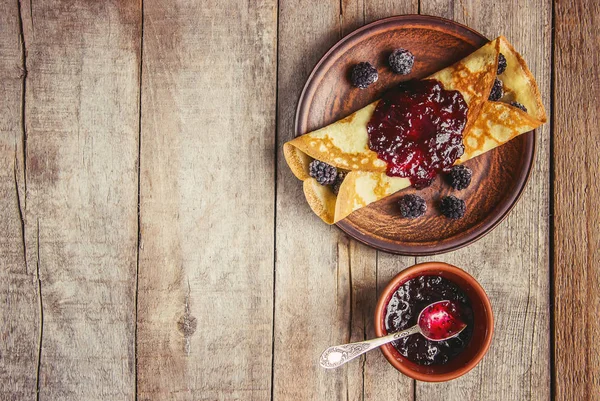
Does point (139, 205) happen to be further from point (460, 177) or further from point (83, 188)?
point (460, 177)

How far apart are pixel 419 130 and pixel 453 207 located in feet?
0.70

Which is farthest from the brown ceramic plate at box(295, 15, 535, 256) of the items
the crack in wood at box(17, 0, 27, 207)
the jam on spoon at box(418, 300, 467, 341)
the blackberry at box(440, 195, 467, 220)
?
the crack in wood at box(17, 0, 27, 207)

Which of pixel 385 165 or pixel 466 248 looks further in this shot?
pixel 466 248

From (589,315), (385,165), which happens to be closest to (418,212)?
(385,165)

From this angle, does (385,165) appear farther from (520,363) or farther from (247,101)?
(520,363)

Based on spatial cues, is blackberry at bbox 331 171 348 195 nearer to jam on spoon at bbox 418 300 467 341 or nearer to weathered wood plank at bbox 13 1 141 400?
jam on spoon at bbox 418 300 467 341

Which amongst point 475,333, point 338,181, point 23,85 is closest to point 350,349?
point 475,333

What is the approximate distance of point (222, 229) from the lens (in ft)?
4.38

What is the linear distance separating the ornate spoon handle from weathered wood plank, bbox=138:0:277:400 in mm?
170

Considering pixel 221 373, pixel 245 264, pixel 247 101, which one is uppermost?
pixel 247 101

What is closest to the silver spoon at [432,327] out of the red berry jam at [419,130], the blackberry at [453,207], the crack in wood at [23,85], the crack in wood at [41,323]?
the blackberry at [453,207]

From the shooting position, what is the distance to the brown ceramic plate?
1242mm

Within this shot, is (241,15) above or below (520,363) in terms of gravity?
above

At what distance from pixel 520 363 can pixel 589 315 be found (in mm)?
239
